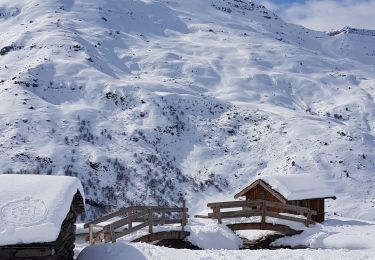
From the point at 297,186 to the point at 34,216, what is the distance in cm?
2026

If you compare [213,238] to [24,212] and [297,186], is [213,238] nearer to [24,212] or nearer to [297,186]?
[297,186]

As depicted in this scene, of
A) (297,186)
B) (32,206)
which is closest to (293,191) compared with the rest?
(297,186)

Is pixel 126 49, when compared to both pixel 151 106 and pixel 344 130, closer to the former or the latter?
pixel 151 106

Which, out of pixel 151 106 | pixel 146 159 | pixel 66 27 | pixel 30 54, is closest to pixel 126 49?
pixel 66 27

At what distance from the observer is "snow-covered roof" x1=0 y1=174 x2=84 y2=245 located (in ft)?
42.6

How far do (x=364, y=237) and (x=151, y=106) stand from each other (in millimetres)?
58342

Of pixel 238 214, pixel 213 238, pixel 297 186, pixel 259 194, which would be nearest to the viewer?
pixel 213 238

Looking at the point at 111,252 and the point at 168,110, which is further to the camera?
the point at 168,110

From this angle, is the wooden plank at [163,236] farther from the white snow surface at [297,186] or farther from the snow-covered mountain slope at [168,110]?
the snow-covered mountain slope at [168,110]

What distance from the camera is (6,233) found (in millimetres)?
12891

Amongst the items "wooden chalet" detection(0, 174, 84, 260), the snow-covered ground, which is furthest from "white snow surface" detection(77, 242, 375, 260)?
"wooden chalet" detection(0, 174, 84, 260)

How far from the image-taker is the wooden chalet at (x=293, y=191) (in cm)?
2992

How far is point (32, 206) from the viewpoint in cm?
1380

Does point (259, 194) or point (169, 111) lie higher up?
Result: point (169, 111)
